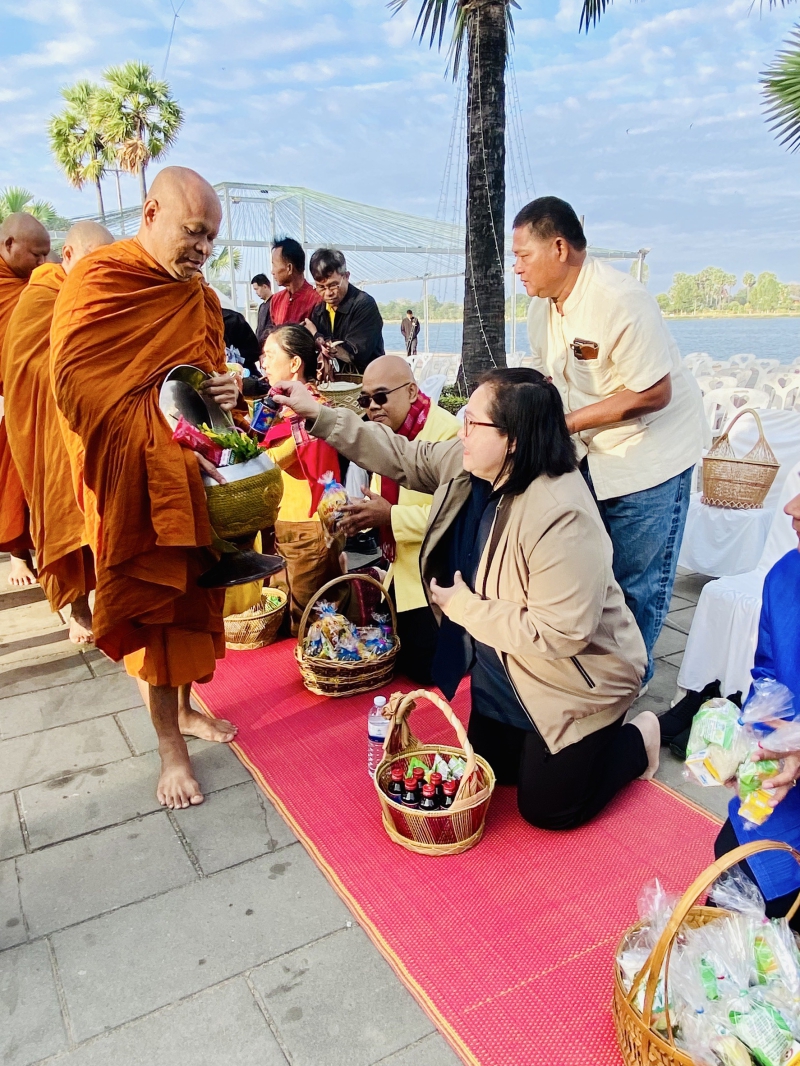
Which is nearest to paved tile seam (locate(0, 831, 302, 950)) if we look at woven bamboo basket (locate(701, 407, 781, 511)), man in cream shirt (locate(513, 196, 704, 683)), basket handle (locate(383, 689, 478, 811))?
basket handle (locate(383, 689, 478, 811))

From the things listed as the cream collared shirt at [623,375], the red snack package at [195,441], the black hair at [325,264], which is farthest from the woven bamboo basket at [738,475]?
the red snack package at [195,441]

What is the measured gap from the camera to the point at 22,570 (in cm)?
479

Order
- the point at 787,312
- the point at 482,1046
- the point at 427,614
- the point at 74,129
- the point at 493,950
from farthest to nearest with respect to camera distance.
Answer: the point at 787,312 → the point at 74,129 → the point at 427,614 → the point at 493,950 → the point at 482,1046

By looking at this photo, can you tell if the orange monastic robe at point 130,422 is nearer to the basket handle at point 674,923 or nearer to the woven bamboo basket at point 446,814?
the woven bamboo basket at point 446,814

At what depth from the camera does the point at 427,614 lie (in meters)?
3.46

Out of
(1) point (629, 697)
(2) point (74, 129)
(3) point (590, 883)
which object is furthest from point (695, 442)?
(2) point (74, 129)

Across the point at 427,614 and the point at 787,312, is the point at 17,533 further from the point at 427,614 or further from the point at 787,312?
the point at 787,312

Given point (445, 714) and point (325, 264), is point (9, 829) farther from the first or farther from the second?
point (325, 264)

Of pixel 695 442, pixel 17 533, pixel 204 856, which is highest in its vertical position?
pixel 695 442

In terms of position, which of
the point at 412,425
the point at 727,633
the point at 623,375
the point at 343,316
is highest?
the point at 343,316

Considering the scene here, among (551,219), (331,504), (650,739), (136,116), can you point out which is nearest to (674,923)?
(650,739)

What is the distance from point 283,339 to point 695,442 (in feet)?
6.16

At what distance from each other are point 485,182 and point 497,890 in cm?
642

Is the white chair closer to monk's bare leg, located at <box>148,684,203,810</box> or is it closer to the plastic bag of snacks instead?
the plastic bag of snacks
